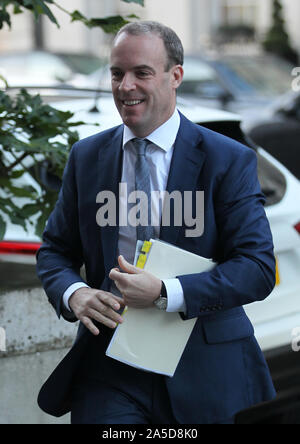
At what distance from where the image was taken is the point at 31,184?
3.42 meters

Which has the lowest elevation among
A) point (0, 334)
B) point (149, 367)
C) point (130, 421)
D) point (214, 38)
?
point (214, 38)

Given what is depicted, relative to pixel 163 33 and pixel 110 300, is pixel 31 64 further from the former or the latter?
pixel 110 300

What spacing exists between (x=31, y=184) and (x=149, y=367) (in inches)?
55.5

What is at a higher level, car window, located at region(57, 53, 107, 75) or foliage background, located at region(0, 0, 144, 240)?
foliage background, located at region(0, 0, 144, 240)

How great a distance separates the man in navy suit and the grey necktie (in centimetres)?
2

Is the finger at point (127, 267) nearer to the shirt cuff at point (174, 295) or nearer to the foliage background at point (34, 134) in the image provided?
the shirt cuff at point (174, 295)

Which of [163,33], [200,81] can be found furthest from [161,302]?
[200,81]

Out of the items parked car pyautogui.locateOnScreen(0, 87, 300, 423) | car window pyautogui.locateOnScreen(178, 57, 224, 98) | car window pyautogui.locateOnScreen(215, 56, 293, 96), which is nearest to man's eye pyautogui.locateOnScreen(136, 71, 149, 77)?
parked car pyautogui.locateOnScreen(0, 87, 300, 423)

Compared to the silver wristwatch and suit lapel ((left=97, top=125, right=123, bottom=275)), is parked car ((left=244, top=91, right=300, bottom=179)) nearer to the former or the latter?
suit lapel ((left=97, top=125, right=123, bottom=275))

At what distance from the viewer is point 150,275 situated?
2082 mm

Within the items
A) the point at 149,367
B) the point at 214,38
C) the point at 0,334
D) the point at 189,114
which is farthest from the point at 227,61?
the point at 214,38

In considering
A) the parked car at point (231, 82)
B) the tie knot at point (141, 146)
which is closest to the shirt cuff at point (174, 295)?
the tie knot at point (141, 146)

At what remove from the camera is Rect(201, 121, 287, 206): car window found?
375cm

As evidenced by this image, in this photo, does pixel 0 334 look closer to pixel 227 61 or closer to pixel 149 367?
pixel 149 367
